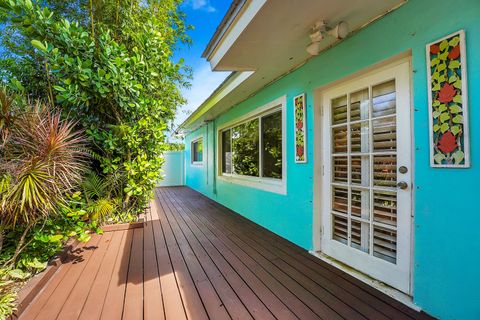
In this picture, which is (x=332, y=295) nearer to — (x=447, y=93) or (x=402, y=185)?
(x=402, y=185)

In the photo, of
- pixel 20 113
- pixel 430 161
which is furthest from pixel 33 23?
pixel 430 161

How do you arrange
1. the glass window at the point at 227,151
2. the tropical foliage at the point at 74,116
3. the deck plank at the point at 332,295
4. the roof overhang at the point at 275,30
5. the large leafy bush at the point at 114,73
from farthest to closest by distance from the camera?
the glass window at the point at 227,151, the large leafy bush at the point at 114,73, the tropical foliage at the point at 74,116, the roof overhang at the point at 275,30, the deck plank at the point at 332,295

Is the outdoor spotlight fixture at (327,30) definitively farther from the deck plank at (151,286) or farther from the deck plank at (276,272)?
the deck plank at (151,286)

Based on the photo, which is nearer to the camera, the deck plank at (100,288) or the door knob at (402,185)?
the deck plank at (100,288)

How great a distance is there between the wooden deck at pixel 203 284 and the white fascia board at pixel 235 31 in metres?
2.42

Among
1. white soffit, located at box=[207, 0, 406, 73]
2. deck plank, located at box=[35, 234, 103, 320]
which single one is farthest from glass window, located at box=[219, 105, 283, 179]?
deck plank, located at box=[35, 234, 103, 320]

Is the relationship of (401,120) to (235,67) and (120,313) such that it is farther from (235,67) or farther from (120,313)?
(120,313)

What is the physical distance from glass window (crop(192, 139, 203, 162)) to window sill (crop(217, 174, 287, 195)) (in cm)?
322

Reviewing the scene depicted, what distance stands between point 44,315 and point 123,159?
2479mm

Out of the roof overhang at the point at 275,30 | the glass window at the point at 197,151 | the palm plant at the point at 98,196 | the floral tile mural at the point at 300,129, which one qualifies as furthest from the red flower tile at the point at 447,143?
the glass window at the point at 197,151

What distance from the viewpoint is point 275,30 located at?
210cm

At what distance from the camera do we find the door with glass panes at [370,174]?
1.89 metres

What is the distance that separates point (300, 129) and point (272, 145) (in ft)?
3.03

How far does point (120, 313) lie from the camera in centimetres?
175
